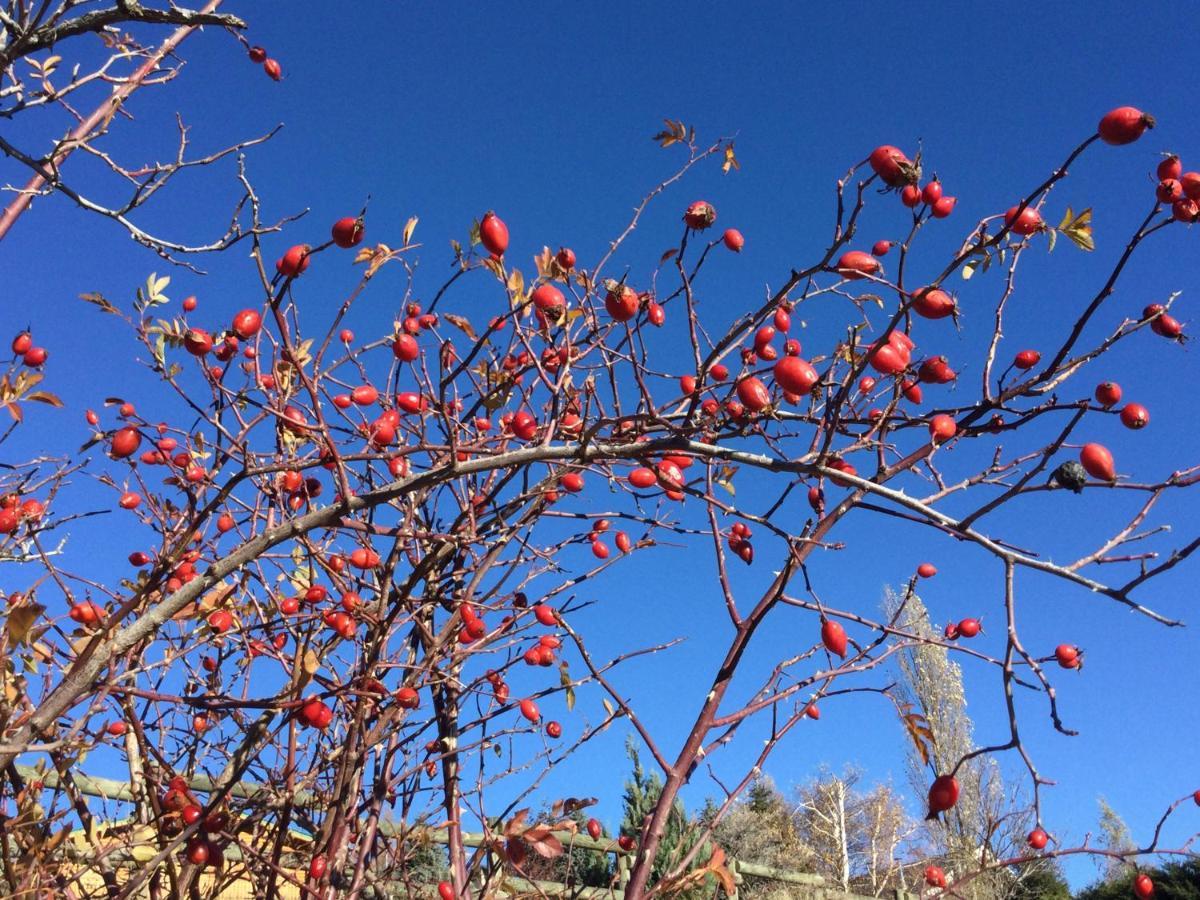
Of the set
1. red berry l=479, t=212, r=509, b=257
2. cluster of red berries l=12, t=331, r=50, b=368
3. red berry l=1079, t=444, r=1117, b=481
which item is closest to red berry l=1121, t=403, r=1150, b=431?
red berry l=1079, t=444, r=1117, b=481

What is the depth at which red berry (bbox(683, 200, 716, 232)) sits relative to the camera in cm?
153

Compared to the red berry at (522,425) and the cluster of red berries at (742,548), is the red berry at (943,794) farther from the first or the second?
the red berry at (522,425)

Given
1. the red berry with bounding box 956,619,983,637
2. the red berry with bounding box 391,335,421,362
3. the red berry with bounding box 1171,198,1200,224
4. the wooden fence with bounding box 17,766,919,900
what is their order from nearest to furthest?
the red berry with bounding box 1171,198,1200,224
the red berry with bounding box 391,335,421,362
the wooden fence with bounding box 17,766,919,900
the red berry with bounding box 956,619,983,637

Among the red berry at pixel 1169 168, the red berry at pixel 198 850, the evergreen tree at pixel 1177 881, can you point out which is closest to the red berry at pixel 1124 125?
the red berry at pixel 1169 168

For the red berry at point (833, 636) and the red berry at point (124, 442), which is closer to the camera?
the red berry at point (833, 636)

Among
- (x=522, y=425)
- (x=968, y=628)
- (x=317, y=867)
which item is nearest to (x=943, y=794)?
(x=968, y=628)

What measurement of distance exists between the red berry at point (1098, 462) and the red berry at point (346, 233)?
3.82ft

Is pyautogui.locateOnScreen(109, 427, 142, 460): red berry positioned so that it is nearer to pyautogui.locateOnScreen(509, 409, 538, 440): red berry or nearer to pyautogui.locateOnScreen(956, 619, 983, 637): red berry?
pyautogui.locateOnScreen(509, 409, 538, 440): red berry

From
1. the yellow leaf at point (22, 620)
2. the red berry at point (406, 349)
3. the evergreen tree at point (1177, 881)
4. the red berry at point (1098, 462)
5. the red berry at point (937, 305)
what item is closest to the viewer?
the yellow leaf at point (22, 620)

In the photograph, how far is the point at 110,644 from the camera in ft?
3.67

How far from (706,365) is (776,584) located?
0.47 meters

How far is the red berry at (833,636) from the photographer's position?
144 cm

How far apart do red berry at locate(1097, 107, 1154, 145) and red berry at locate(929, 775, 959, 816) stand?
109cm

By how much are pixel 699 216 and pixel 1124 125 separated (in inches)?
28.4
